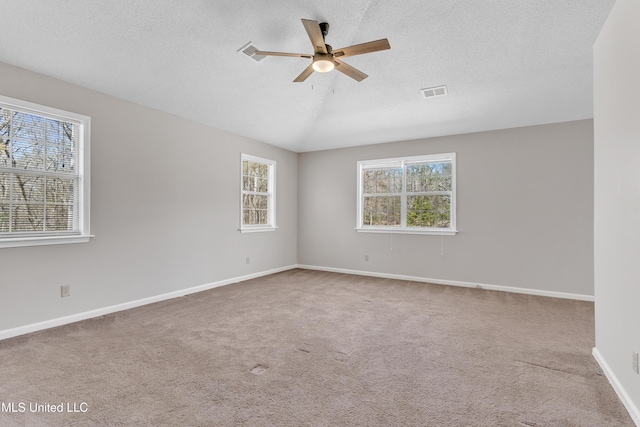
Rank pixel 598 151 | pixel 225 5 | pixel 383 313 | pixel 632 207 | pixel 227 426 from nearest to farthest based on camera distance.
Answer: pixel 227 426
pixel 632 207
pixel 598 151
pixel 225 5
pixel 383 313

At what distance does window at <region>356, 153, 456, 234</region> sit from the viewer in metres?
5.52

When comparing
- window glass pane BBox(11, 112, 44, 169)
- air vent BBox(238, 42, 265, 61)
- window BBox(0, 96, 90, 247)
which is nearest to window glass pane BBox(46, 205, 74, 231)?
window BBox(0, 96, 90, 247)

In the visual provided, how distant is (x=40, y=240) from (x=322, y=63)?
3321 mm

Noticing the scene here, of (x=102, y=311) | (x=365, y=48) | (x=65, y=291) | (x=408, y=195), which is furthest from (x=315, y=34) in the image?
(x=408, y=195)

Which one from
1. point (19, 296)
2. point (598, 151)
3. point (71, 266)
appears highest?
point (598, 151)

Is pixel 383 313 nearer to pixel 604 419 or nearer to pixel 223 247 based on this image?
pixel 604 419

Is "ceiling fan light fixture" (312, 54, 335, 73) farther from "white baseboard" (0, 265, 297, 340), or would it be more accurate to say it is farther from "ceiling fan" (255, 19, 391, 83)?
"white baseboard" (0, 265, 297, 340)

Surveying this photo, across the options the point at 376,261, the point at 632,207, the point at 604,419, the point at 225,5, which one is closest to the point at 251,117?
the point at 225,5

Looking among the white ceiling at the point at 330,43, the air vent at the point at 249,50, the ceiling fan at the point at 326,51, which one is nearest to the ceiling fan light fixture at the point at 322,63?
the ceiling fan at the point at 326,51

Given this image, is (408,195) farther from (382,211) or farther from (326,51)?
(326,51)

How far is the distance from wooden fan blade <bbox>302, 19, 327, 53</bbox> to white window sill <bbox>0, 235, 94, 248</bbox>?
3200mm

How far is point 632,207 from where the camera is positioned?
191cm

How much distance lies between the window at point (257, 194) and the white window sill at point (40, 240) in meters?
2.46

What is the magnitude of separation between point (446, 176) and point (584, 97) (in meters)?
2.08
